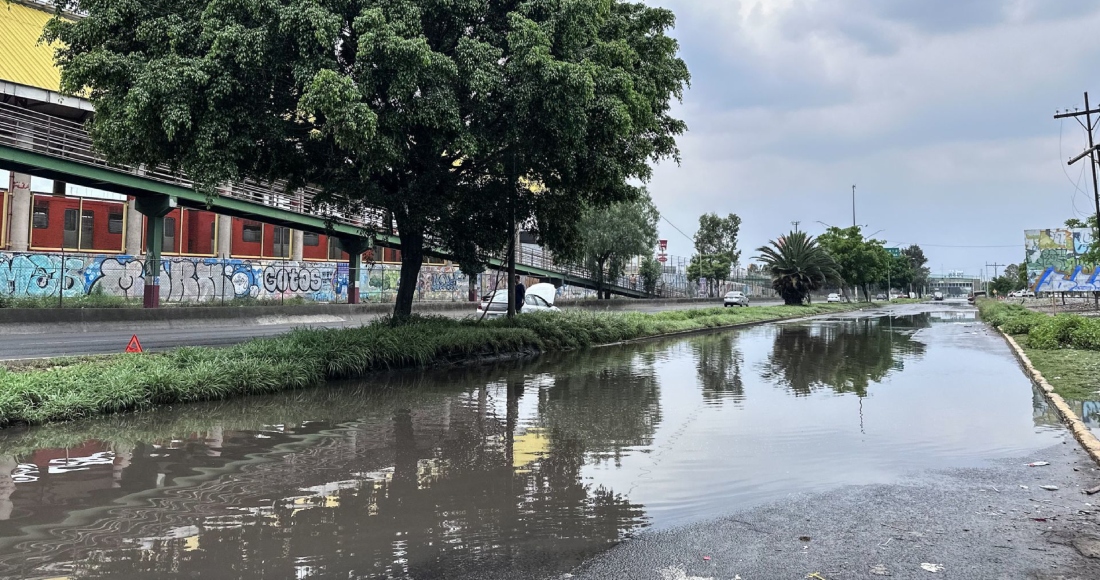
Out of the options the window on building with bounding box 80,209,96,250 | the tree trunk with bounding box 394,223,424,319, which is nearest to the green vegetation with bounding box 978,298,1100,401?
the tree trunk with bounding box 394,223,424,319

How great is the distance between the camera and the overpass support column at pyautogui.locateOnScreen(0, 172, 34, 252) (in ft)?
121

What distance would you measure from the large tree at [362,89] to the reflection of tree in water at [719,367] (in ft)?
15.7

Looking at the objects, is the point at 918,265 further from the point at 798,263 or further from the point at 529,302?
the point at 529,302

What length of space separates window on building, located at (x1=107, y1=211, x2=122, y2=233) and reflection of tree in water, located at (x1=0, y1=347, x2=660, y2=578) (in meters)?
42.7

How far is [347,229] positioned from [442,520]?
3176 cm

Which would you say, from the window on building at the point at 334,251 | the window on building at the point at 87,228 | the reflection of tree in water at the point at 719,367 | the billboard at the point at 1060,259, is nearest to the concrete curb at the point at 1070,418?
the reflection of tree in water at the point at 719,367

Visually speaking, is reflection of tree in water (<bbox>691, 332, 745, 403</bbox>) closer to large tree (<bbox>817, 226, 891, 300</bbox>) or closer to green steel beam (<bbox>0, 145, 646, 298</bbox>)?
green steel beam (<bbox>0, 145, 646, 298</bbox>)

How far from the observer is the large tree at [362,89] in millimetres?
11023

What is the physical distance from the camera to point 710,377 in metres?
13.8

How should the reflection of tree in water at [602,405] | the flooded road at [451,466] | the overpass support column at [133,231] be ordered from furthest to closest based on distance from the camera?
1. the overpass support column at [133,231]
2. the reflection of tree in water at [602,405]
3. the flooded road at [451,466]

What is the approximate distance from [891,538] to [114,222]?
50.0m

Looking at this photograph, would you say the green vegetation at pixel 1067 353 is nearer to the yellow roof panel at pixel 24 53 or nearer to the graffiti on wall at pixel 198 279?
the graffiti on wall at pixel 198 279

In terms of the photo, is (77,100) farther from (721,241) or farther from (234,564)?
(721,241)

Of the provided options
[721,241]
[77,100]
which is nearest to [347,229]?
[77,100]
